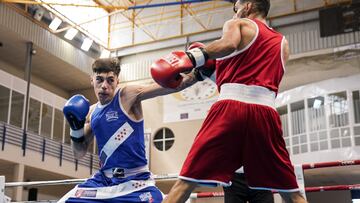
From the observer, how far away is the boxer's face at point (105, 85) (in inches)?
140

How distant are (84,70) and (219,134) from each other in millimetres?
15731

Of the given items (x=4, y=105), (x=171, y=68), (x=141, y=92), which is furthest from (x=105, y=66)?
(x=4, y=105)

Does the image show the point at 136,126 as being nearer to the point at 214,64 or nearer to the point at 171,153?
the point at 214,64

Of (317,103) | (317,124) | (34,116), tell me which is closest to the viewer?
(317,124)

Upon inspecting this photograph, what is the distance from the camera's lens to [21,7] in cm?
1562

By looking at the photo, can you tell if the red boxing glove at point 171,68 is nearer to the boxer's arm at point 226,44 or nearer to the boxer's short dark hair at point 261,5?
the boxer's arm at point 226,44

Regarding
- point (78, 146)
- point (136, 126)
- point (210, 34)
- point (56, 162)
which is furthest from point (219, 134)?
point (210, 34)

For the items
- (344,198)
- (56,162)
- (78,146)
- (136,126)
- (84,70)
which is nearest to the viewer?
(136,126)

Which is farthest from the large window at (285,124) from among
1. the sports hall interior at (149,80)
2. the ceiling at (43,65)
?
the ceiling at (43,65)

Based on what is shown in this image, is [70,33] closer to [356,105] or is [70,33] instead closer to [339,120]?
[339,120]

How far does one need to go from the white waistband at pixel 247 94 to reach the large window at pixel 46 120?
13732mm

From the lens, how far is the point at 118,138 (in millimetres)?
3424

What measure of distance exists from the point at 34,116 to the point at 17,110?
2.74 ft

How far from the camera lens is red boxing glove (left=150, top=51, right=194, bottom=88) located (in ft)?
8.34
